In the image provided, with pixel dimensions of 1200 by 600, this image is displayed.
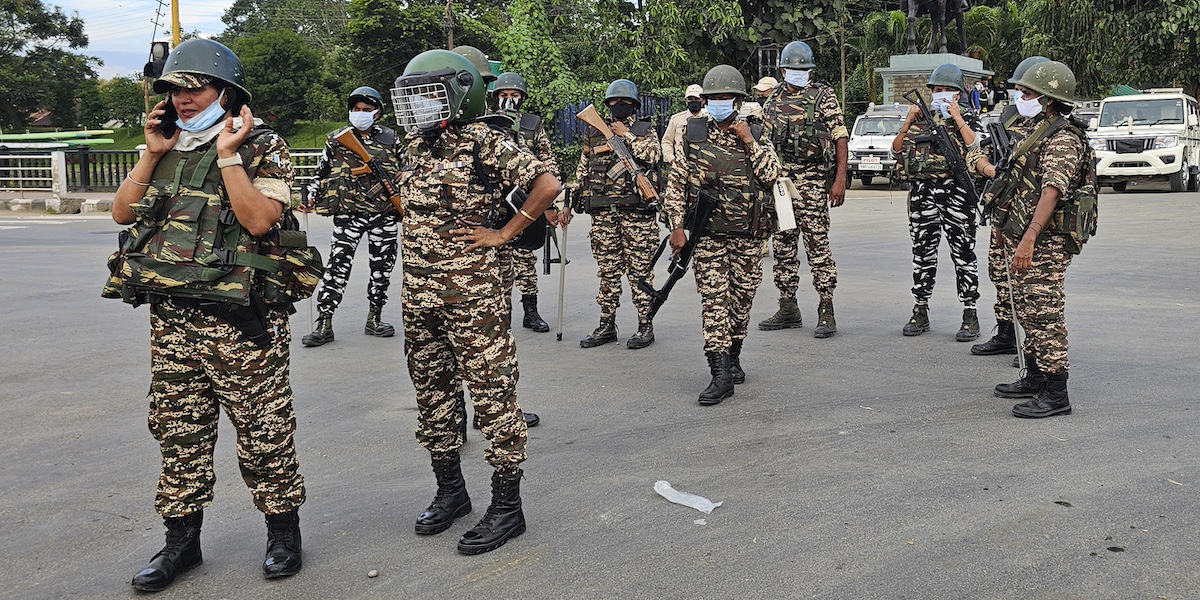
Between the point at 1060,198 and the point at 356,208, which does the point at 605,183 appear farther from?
the point at 1060,198

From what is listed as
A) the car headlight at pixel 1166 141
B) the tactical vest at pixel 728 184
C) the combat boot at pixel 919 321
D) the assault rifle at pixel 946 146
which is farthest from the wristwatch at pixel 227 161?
the car headlight at pixel 1166 141

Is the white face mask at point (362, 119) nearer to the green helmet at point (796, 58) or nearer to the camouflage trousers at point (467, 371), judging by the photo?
the green helmet at point (796, 58)

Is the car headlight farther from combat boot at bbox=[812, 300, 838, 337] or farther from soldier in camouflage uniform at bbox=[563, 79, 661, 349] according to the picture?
soldier in camouflage uniform at bbox=[563, 79, 661, 349]

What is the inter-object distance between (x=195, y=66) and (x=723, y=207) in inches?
137

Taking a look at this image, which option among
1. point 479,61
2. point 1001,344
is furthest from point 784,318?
point 479,61

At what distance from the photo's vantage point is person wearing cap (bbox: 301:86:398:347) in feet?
25.4

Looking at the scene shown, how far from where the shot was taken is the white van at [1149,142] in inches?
853

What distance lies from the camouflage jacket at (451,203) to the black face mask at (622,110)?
161 inches

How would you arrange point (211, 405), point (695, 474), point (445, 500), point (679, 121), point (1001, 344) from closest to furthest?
point (211, 405) < point (445, 500) < point (695, 474) < point (1001, 344) < point (679, 121)

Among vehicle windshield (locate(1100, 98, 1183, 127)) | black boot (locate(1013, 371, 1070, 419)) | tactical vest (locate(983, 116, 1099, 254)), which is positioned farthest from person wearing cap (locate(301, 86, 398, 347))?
vehicle windshield (locate(1100, 98, 1183, 127))

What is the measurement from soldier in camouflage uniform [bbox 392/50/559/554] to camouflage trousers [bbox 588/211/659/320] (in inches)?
155

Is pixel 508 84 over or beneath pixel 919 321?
over

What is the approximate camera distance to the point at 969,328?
8219 millimetres

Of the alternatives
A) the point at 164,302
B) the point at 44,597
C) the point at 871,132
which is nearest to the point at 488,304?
the point at 164,302
